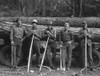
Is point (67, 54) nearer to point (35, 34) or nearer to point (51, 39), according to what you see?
point (51, 39)

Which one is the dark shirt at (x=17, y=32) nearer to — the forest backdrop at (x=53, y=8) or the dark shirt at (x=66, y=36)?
the dark shirt at (x=66, y=36)

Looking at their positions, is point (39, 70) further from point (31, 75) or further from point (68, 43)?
point (68, 43)

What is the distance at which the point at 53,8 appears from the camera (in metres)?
14.8

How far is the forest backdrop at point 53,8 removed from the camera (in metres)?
14.3

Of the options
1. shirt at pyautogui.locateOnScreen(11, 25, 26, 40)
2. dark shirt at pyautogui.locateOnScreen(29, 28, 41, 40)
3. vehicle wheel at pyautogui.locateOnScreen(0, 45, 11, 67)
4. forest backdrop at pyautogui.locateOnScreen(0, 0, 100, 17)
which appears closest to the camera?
dark shirt at pyautogui.locateOnScreen(29, 28, 41, 40)

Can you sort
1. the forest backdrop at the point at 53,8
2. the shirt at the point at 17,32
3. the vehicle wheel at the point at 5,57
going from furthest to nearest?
the forest backdrop at the point at 53,8 → the vehicle wheel at the point at 5,57 → the shirt at the point at 17,32

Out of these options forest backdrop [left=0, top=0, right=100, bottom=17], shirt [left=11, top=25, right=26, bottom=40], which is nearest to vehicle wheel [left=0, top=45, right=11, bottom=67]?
shirt [left=11, top=25, right=26, bottom=40]

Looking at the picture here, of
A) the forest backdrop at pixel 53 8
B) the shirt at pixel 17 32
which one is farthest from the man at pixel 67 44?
the forest backdrop at pixel 53 8

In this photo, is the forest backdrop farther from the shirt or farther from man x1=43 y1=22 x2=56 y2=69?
the shirt

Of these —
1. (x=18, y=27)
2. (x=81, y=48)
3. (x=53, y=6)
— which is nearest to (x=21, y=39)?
(x=18, y=27)

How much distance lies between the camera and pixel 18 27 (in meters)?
9.73

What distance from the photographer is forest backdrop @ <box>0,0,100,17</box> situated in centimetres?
1426

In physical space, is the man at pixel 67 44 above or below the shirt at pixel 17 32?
below

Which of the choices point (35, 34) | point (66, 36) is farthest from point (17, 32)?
point (66, 36)
